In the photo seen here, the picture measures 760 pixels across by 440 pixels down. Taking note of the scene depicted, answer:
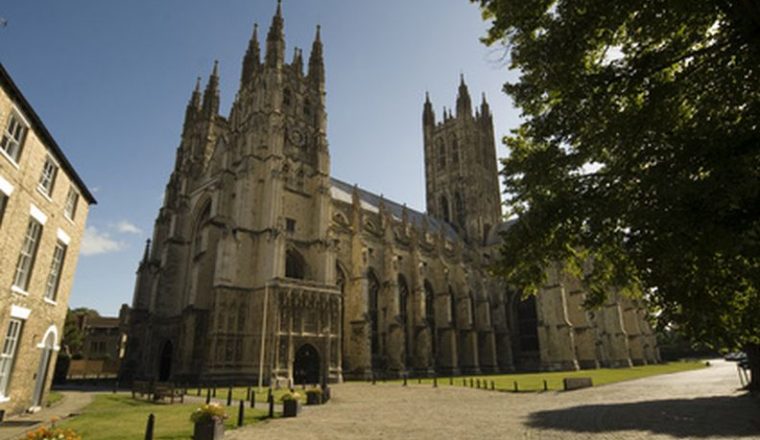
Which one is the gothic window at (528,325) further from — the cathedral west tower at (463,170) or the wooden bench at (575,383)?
the wooden bench at (575,383)

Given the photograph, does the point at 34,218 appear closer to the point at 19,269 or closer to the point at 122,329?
the point at 19,269

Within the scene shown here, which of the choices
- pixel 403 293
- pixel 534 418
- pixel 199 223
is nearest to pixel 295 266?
pixel 199 223

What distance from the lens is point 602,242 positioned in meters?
7.53

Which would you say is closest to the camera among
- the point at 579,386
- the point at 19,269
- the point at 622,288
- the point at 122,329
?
the point at 622,288

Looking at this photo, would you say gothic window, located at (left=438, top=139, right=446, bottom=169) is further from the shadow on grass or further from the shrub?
the shrub

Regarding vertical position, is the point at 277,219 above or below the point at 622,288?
above

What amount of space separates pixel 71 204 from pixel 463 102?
203ft

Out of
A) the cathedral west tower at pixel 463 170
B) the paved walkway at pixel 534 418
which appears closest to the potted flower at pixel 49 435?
the paved walkway at pixel 534 418

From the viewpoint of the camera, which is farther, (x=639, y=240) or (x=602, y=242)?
(x=602, y=242)

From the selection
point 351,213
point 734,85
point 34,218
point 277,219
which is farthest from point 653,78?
point 351,213

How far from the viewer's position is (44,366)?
1559 centimetres

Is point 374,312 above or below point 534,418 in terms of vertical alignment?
above

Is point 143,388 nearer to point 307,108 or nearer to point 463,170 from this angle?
point 307,108

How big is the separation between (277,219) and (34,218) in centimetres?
1962
